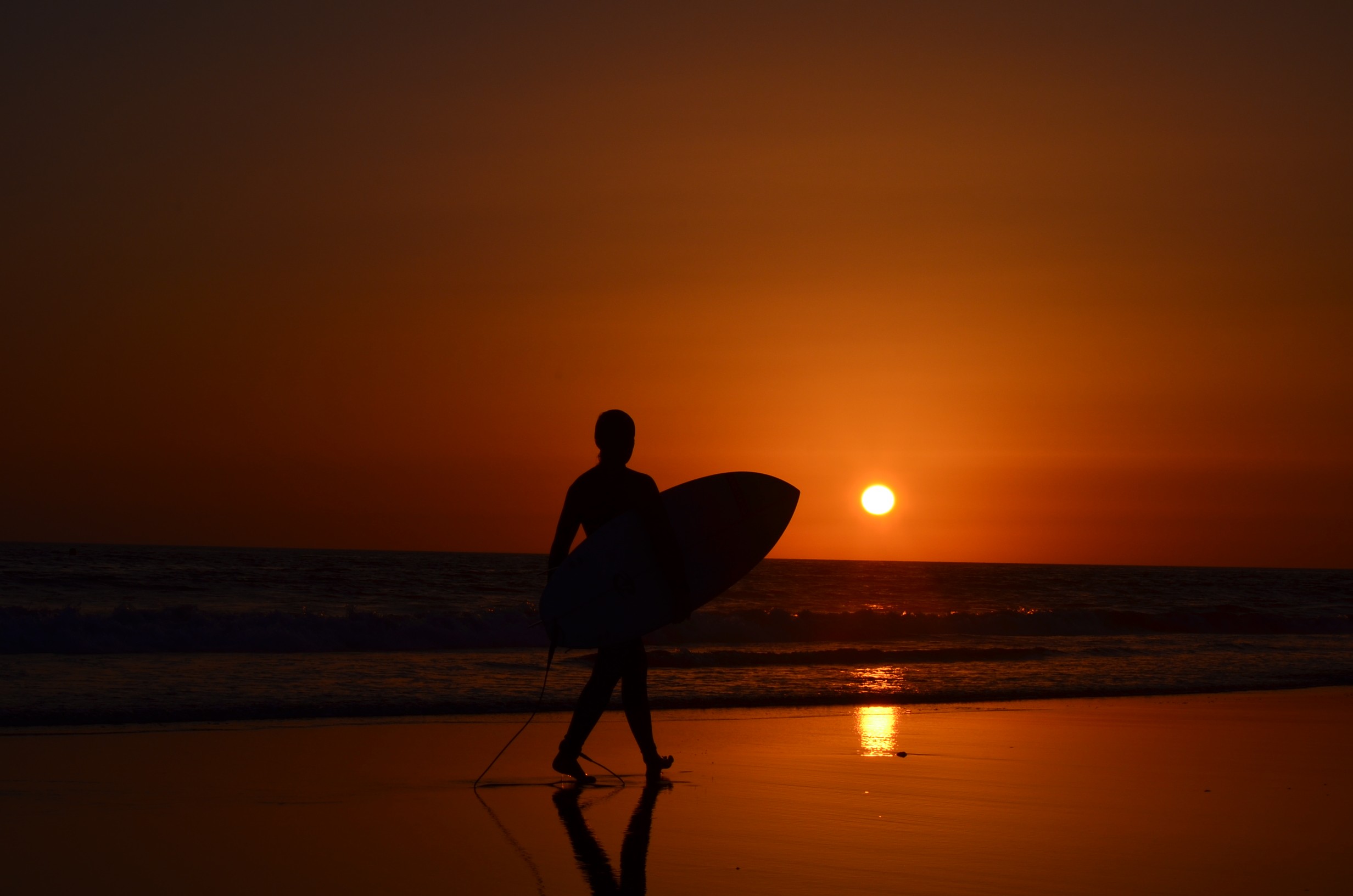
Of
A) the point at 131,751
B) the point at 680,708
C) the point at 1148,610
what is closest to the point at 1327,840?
the point at 680,708

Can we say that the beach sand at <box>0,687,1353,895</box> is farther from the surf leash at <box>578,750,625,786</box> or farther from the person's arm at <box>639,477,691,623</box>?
the person's arm at <box>639,477,691,623</box>

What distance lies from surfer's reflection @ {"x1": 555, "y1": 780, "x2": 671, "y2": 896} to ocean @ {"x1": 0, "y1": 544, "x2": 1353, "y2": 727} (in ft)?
9.60

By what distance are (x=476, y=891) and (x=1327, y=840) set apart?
11.3 feet

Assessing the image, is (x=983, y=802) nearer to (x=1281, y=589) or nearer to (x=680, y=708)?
(x=680, y=708)

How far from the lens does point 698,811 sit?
496 cm

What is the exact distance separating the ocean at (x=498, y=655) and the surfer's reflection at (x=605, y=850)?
2.92 meters

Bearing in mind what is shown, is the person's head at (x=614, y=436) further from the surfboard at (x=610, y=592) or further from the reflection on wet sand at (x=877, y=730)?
the reflection on wet sand at (x=877, y=730)

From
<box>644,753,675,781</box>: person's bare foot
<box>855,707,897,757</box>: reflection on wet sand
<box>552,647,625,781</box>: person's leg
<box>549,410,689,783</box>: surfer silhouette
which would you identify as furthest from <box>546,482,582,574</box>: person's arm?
<box>855,707,897,757</box>: reflection on wet sand

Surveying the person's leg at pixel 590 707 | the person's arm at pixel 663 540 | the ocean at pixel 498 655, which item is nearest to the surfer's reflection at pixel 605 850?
the person's leg at pixel 590 707

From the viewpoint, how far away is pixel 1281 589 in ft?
151

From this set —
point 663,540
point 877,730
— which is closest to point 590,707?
point 663,540

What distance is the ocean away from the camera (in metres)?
8.82

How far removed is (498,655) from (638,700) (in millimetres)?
7888

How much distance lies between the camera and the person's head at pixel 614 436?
5.30 meters
